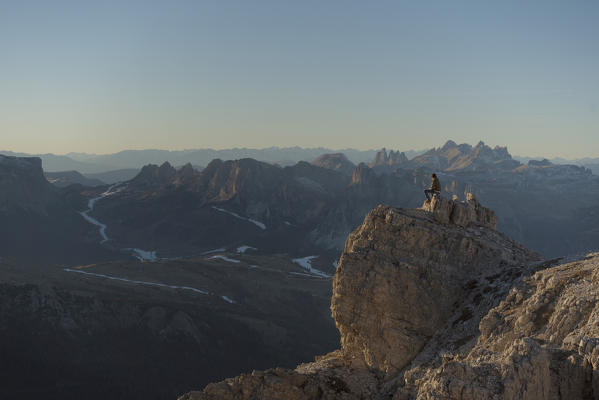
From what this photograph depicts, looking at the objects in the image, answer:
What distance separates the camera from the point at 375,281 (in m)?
37.0

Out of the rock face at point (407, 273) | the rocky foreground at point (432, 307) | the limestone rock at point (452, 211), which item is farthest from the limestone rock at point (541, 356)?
the limestone rock at point (452, 211)

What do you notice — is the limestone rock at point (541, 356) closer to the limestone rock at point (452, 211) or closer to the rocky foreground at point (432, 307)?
the rocky foreground at point (432, 307)

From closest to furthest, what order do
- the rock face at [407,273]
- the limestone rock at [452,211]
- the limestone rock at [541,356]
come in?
the limestone rock at [541,356] < the rock face at [407,273] < the limestone rock at [452,211]

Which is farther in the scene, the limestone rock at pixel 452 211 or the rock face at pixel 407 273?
the limestone rock at pixel 452 211

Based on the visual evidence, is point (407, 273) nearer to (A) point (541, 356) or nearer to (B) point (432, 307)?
(B) point (432, 307)

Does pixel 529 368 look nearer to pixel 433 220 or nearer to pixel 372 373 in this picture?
pixel 372 373


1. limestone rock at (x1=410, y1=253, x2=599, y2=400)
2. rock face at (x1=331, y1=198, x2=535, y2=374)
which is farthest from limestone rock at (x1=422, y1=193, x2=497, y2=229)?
limestone rock at (x1=410, y1=253, x2=599, y2=400)

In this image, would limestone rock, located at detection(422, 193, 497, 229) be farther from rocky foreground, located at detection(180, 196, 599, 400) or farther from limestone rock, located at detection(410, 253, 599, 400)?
limestone rock, located at detection(410, 253, 599, 400)

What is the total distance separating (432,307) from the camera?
3538cm

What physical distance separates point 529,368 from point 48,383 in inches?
4344

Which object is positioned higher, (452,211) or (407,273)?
(452,211)

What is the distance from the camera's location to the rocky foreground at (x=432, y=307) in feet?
86.5

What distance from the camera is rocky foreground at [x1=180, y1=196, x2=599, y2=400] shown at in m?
26.4

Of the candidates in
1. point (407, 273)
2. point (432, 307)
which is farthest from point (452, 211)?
point (432, 307)
